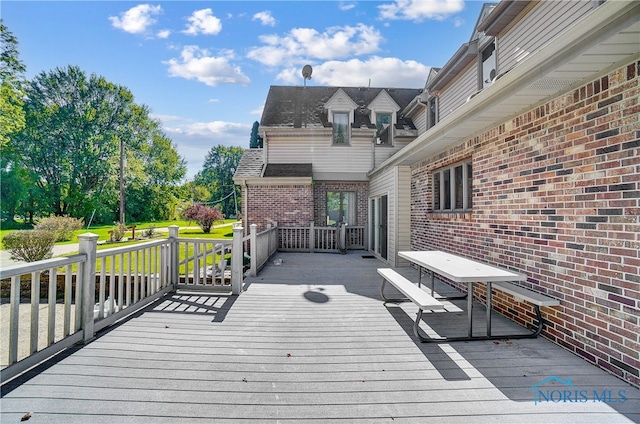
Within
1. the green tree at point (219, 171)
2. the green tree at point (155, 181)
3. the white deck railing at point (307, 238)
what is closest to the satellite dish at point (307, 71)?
the white deck railing at point (307, 238)

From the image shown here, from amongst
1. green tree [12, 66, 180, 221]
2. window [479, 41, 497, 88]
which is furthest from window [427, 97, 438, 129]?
green tree [12, 66, 180, 221]

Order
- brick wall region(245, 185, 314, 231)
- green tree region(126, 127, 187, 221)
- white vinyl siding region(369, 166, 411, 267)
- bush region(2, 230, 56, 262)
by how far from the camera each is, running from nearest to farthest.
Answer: white vinyl siding region(369, 166, 411, 267) < bush region(2, 230, 56, 262) < brick wall region(245, 185, 314, 231) < green tree region(126, 127, 187, 221)

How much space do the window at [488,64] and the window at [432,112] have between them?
3017mm

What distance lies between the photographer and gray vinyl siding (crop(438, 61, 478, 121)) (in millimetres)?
8102

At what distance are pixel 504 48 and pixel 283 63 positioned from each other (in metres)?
9.20

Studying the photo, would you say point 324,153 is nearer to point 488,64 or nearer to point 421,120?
point 421,120

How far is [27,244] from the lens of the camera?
9711 mm

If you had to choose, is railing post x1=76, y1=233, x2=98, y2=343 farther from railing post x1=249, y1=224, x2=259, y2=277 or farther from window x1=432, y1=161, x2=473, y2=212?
window x1=432, y1=161, x2=473, y2=212

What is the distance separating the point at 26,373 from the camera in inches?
104

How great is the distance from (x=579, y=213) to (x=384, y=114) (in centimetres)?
1104

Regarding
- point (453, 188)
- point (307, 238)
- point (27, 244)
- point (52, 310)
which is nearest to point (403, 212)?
point (453, 188)

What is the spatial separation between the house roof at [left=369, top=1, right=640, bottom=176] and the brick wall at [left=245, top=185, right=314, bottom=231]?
298 inches

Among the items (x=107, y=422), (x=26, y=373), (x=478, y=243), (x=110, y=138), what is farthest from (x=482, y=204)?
(x=110, y=138)

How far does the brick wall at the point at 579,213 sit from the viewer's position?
254cm
